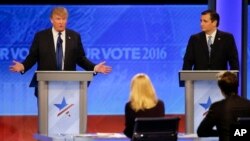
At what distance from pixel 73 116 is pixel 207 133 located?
1381mm

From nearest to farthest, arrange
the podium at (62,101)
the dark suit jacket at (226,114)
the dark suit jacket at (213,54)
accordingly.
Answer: the dark suit jacket at (226,114), the podium at (62,101), the dark suit jacket at (213,54)

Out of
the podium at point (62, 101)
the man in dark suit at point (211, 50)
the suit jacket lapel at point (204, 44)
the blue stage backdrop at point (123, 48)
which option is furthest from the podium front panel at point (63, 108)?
the blue stage backdrop at point (123, 48)

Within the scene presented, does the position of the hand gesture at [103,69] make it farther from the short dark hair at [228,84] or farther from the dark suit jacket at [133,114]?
the short dark hair at [228,84]

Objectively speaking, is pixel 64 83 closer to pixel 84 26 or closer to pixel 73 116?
pixel 73 116

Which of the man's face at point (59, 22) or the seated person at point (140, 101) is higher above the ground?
the man's face at point (59, 22)

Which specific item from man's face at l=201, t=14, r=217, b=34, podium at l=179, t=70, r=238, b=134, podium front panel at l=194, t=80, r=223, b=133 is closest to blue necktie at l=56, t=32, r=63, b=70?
podium at l=179, t=70, r=238, b=134

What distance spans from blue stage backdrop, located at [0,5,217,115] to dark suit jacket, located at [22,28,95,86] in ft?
8.48

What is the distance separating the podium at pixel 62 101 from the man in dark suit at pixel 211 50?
43.7 inches

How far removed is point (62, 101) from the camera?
6.10 metres

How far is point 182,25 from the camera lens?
9.35m

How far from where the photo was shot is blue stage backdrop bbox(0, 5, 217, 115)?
9.17 metres

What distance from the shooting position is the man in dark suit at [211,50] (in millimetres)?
6621

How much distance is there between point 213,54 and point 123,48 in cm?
277

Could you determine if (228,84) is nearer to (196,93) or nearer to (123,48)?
(196,93)
